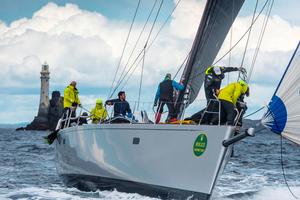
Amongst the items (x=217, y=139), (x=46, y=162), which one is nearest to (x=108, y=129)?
(x=217, y=139)

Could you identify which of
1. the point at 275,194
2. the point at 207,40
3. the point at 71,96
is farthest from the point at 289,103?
the point at 71,96

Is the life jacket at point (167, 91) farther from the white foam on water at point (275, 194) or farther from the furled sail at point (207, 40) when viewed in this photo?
the white foam on water at point (275, 194)

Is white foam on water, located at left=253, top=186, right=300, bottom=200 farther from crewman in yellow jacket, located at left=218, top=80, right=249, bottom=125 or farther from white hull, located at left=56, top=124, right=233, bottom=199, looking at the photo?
crewman in yellow jacket, located at left=218, top=80, right=249, bottom=125

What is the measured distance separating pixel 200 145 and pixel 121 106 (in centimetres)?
311

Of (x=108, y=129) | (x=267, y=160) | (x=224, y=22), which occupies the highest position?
Result: (x=224, y=22)

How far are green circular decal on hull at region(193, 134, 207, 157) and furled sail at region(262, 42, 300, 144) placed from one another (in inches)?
67.3

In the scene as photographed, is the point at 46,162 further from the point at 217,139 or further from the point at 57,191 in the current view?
the point at 217,139

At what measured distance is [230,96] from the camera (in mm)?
10227

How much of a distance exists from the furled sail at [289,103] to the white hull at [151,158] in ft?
4.82

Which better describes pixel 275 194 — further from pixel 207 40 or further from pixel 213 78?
pixel 213 78

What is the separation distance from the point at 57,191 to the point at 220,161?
17.3ft

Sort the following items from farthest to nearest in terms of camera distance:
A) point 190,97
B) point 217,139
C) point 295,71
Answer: point 190,97 < point 217,139 < point 295,71

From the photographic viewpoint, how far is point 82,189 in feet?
43.8

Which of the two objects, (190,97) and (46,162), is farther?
A: (46,162)
